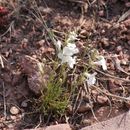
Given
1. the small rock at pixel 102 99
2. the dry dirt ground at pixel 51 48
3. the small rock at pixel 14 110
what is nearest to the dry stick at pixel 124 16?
the dry dirt ground at pixel 51 48

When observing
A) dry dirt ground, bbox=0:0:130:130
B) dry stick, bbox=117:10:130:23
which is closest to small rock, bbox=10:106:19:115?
dry dirt ground, bbox=0:0:130:130

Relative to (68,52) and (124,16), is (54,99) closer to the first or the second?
(68,52)

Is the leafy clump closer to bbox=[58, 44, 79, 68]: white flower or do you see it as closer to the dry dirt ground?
the dry dirt ground

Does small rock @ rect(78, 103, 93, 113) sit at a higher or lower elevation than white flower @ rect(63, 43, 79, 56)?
lower

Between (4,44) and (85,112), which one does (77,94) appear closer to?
(85,112)

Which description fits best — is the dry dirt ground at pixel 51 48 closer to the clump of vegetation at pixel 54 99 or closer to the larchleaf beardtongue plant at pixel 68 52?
the clump of vegetation at pixel 54 99

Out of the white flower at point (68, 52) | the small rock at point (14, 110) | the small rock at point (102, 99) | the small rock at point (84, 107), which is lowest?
the small rock at point (84, 107)

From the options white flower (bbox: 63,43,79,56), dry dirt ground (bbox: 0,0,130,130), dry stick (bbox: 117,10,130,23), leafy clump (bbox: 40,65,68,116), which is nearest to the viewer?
white flower (bbox: 63,43,79,56)

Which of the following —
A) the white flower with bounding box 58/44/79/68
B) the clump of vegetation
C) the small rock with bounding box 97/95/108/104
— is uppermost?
the white flower with bounding box 58/44/79/68

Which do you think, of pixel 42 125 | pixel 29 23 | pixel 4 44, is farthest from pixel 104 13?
pixel 42 125
